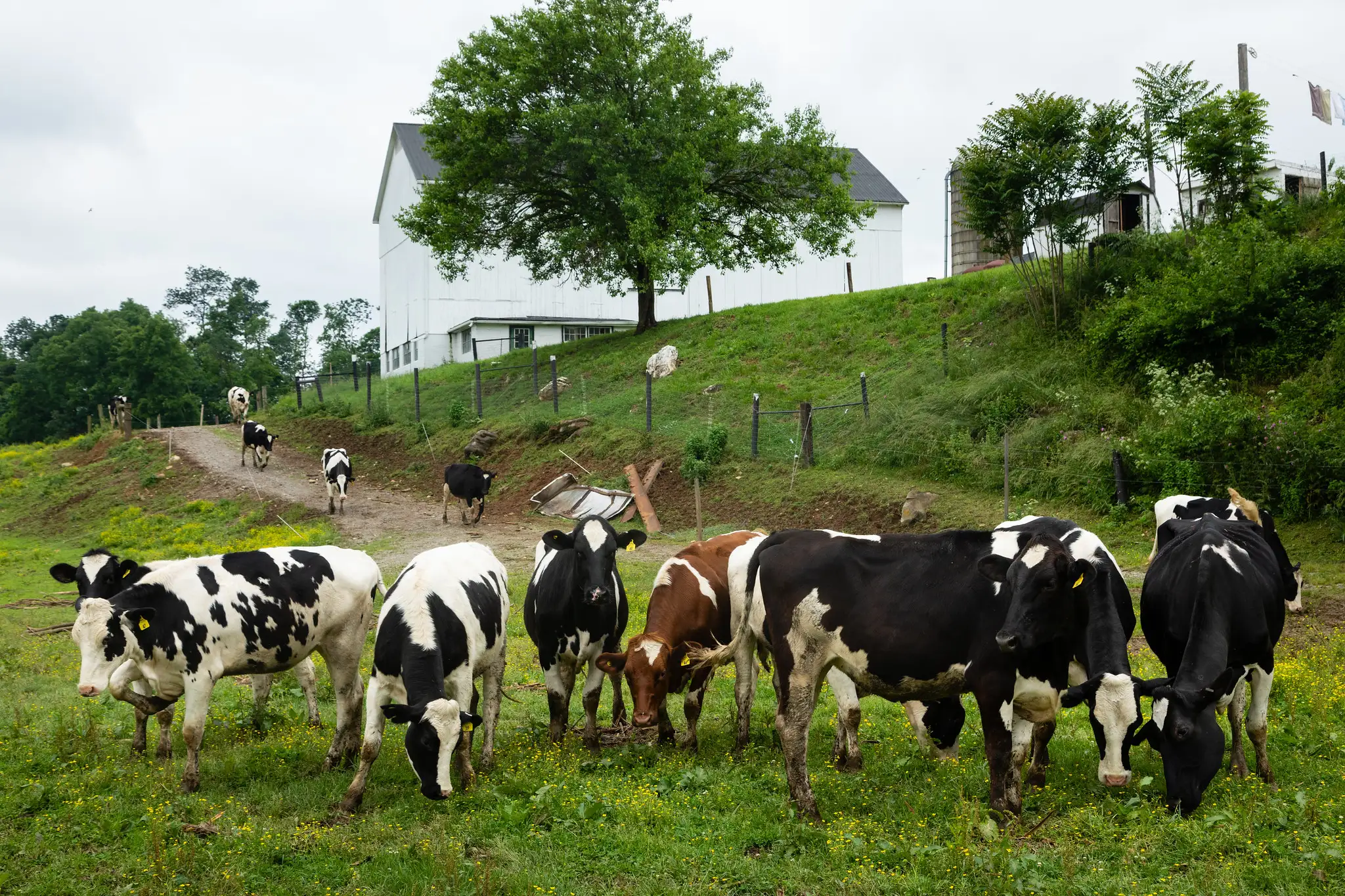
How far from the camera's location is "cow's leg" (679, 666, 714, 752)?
882 cm

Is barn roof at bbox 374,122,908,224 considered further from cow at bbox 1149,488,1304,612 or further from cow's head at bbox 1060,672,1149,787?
cow's head at bbox 1060,672,1149,787

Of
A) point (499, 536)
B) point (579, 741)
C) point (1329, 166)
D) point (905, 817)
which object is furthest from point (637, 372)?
point (905, 817)

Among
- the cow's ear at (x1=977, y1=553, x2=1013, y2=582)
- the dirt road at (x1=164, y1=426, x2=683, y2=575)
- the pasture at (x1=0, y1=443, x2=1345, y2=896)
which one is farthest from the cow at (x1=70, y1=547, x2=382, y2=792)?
the dirt road at (x1=164, y1=426, x2=683, y2=575)

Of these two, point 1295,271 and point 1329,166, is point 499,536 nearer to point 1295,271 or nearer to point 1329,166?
point 1295,271

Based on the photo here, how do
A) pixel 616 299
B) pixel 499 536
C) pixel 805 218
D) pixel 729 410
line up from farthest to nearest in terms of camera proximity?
pixel 616 299 < pixel 805 218 < pixel 729 410 < pixel 499 536

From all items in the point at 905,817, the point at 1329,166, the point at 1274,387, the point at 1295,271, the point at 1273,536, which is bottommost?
the point at 905,817

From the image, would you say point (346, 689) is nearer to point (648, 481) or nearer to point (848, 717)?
point (848, 717)

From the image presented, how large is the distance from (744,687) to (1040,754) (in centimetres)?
246

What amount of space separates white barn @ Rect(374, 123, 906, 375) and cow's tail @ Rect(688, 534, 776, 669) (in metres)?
35.7

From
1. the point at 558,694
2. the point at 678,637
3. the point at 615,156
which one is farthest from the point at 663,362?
the point at 558,694

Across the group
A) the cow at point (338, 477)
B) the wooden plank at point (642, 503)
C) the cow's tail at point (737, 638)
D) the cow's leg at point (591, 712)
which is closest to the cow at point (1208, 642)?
the cow's tail at point (737, 638)

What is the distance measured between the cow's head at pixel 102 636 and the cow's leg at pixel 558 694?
10.7 feet

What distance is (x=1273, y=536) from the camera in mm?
9586

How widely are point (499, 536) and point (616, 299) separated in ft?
88.7
